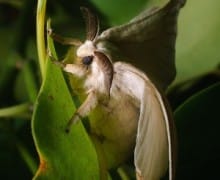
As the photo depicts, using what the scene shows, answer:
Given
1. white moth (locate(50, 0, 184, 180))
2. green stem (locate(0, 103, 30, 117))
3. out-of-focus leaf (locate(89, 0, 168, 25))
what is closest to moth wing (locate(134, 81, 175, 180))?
white moth (locate(50, 0, 184, 180))

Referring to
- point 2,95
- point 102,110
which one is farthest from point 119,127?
point 2,95

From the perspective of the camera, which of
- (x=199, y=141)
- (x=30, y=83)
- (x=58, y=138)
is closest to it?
(x=58, y=138)

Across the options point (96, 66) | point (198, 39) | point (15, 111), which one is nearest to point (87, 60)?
point (96, 66)

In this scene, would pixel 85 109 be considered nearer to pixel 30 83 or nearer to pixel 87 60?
pixel 87 60

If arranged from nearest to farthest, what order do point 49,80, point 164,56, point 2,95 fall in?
point 49,80
point 164,56
point 2,95

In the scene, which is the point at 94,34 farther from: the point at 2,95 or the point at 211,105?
the point at 2,95
